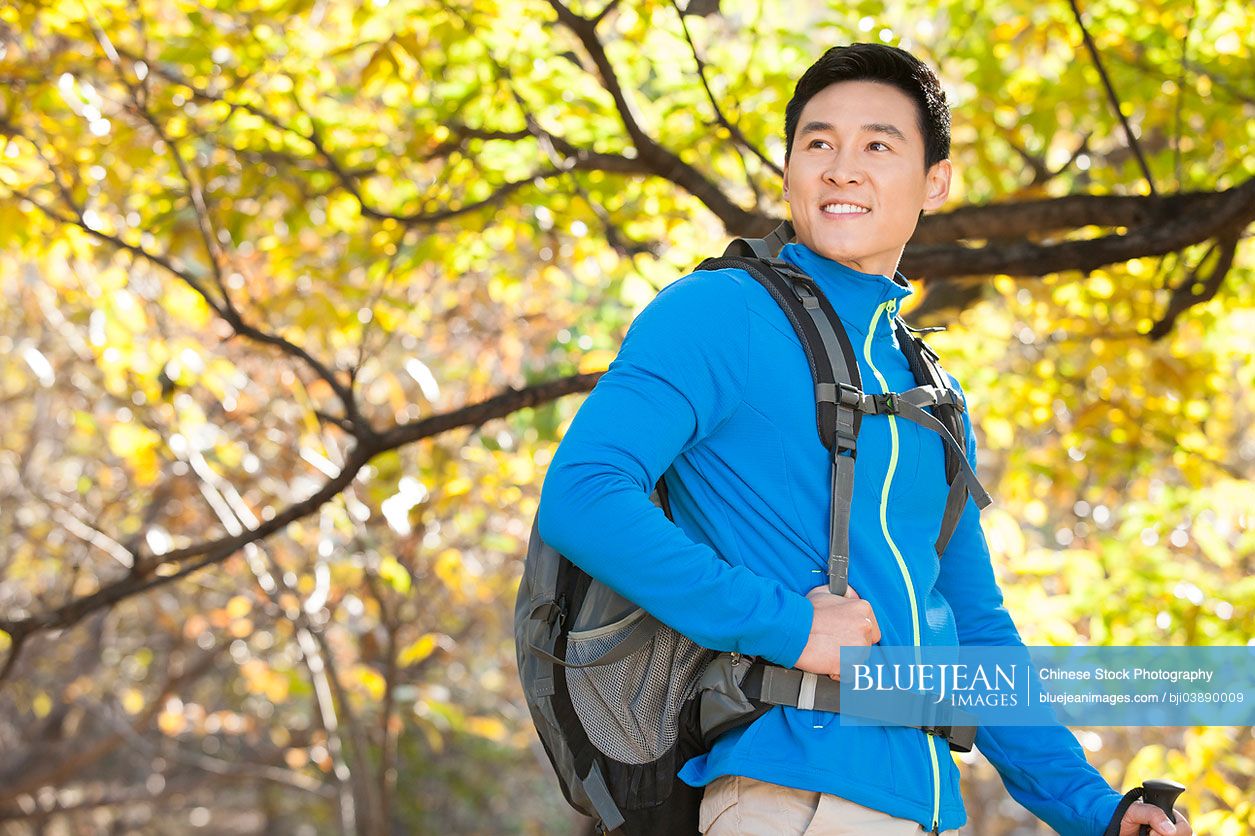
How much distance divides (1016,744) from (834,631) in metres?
0.54

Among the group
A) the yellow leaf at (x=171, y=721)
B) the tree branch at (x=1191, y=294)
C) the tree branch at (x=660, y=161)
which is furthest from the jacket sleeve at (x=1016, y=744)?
the yellow leaf at (x=171, y=721)

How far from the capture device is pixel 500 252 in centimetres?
579

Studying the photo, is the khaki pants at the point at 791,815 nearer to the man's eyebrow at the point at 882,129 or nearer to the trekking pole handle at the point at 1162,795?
the trekking pole handle at the point at 1162,795

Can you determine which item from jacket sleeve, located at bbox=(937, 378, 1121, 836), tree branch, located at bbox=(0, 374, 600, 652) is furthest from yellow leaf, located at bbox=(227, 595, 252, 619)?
jacket sleeve, located at bbox=(937, 378, 1121, 836)

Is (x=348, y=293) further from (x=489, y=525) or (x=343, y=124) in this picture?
(x=489, y=525)

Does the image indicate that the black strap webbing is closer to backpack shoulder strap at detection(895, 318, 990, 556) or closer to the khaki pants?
the khaki pants

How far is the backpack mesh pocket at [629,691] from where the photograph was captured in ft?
4.88

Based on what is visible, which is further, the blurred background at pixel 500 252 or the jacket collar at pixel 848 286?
the blurred background at pixel 500 252

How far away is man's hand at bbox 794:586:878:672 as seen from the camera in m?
1.43

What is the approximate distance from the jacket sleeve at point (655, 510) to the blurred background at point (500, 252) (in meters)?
1.63

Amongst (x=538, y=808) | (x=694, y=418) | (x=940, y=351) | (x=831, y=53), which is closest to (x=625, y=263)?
(x=940, y=351)

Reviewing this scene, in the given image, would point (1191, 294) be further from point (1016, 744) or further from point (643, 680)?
point (643, 680)

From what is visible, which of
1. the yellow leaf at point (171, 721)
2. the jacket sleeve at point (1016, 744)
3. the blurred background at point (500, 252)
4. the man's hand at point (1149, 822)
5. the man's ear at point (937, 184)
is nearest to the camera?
the man's hand at point (1149, 822)

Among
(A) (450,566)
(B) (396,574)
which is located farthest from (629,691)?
(A) (450,566)
